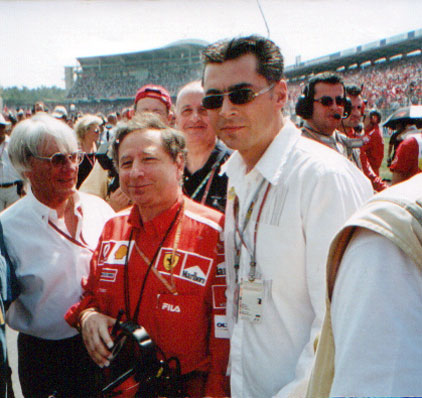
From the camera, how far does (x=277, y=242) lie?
1347 millimetres

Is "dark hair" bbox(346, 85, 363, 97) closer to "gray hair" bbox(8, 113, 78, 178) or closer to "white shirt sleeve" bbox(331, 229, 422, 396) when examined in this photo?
"gray hair" bbox(8, 113, 78, 178)

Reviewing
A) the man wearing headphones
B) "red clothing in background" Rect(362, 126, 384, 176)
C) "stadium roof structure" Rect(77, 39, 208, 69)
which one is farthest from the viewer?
"stadium roof structure" Rect(77, 39, 208, 69)

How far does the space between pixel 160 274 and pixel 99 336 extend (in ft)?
1.14

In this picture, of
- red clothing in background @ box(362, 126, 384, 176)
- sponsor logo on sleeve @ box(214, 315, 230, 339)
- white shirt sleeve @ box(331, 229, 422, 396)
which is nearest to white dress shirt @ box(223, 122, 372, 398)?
sponsor logo on sleeve @ box(214, 315, 230, 339)

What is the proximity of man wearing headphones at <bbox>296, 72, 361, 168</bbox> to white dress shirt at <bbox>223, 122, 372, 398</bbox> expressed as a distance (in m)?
1.98

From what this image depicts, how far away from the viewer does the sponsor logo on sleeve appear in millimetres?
1569

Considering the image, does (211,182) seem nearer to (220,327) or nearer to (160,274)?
(160,274)

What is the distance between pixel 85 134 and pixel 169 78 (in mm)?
50497

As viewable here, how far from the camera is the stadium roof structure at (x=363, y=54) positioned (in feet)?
96.4

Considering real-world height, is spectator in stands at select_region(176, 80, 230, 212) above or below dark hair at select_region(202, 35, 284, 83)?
below

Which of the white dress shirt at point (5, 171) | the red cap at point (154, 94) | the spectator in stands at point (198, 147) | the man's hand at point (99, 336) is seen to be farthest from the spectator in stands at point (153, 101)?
the white dress shirt at point (5, 171)

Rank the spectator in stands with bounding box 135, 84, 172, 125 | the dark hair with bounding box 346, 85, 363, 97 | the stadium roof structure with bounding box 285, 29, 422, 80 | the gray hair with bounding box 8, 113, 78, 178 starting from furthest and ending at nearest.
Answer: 1. the stadium roof structure with bounding box 285, 29, 422, 80
2. the dark hair with bounding box 346, 85, 363, 97
3. the spectator in stands with bounding box 135, 84, 172, 125
4. the gray hair with bounding box 8, 113, 78, 178

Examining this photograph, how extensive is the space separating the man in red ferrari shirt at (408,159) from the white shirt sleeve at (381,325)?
369 centimetres

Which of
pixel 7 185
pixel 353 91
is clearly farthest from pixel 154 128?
pixel 7 185
